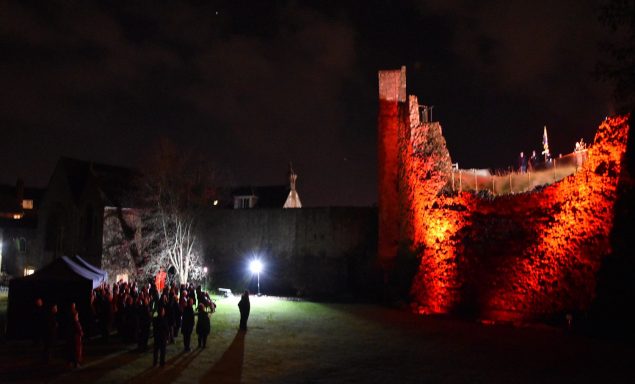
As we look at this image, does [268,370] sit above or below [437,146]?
below

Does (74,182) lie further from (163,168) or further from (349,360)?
(349,360)

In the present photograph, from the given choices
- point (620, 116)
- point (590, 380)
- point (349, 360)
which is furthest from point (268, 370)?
point (620, 116)

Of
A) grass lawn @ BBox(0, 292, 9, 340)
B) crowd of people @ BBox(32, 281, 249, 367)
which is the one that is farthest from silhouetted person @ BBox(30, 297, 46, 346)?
grass lawn @ BBox(0, 292, 9, 340)

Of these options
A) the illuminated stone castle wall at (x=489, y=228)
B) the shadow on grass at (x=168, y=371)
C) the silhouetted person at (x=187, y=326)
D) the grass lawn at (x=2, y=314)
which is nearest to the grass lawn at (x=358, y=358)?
the shadow on grass at (x=168, y=371)

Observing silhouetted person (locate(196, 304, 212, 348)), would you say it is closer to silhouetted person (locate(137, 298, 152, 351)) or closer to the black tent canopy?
silhouetted person (locate(137, 298, 152, 351))

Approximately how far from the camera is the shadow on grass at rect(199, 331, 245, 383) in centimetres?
1102

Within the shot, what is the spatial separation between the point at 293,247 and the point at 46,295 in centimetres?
2041

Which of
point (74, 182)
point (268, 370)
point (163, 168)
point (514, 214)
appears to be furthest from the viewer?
point (74, 182)

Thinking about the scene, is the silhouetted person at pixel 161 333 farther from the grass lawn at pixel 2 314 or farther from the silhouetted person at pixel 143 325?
the grass lawn at pixel 2 314

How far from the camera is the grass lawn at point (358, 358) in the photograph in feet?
36.3

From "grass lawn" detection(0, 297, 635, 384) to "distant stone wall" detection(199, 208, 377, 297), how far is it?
1443 centimetres

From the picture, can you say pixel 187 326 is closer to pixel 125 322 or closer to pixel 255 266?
pixel 125 322

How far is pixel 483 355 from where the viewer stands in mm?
13188

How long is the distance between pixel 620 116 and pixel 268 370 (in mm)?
13760
